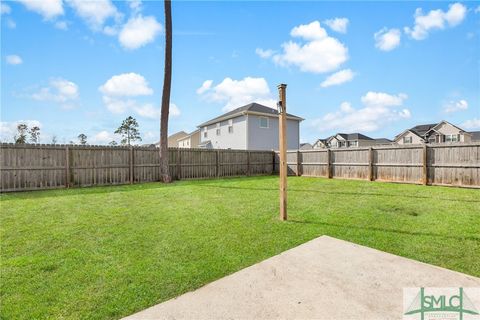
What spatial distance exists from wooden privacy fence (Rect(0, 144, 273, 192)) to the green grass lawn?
2816 millimetres

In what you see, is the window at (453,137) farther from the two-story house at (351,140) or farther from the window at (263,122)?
the window at (263,122)

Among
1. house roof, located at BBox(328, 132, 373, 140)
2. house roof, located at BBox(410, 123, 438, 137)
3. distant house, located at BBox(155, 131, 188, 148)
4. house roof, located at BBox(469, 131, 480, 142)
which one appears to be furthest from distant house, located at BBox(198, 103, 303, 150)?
house roof, located at BBox(469, 131, 480, 142)

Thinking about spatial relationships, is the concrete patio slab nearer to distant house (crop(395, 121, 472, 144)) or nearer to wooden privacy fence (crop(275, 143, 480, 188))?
wooden privacy fence (crop(275, 143, 480, 188))

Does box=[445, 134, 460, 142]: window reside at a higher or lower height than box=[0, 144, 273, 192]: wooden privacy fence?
higher

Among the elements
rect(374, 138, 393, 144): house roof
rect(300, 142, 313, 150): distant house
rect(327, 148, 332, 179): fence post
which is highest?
rect(374, 138, 393, 144): house roof

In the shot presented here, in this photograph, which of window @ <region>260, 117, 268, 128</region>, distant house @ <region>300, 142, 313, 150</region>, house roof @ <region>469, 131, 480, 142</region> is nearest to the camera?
window @ <region>260, 117, 268, 128</region>

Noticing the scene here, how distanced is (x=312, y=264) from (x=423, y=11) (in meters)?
10.5

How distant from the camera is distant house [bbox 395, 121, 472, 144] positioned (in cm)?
3173

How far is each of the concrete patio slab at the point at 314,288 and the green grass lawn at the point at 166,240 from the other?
0.22 metres

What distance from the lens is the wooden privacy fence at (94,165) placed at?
9.00 meters

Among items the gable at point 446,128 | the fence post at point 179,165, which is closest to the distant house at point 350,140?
the gable at point 446,128

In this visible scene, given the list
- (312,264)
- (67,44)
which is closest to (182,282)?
(312,264)

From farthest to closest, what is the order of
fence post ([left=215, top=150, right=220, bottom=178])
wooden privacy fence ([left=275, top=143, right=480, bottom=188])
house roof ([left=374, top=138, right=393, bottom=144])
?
house roof ([left=374, top=138, right=393, bottom=144]) < fence post ([left=215, top=150, right=220, bottom=178]) < wooden privacy fence ([left=275, top=143, right=480, bottom=188])

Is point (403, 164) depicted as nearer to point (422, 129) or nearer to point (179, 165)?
point (179, 165)
